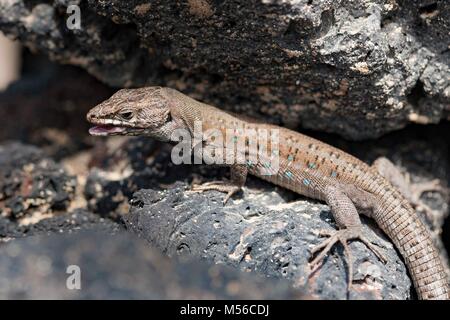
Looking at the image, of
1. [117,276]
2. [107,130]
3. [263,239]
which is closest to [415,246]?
[263,239]

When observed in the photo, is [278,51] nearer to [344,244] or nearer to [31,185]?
[344,244]

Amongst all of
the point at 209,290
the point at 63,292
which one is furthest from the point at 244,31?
the point at 63,292

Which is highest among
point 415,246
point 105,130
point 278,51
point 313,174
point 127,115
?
point 278,51

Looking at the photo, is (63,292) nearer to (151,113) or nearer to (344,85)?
(151,113)

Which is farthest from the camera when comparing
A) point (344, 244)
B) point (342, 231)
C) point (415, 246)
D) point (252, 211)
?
point (252, 211)

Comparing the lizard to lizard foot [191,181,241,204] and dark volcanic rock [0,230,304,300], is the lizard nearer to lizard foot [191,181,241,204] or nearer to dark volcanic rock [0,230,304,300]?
lizard foot [191,181,241,204]

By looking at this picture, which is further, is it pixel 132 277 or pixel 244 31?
pixel 244 31

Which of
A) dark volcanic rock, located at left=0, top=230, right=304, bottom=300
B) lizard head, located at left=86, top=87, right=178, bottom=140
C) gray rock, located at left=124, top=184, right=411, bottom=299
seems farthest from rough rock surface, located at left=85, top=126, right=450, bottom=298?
lizard head, located at left=86, top=87, right=178, bottom=140
